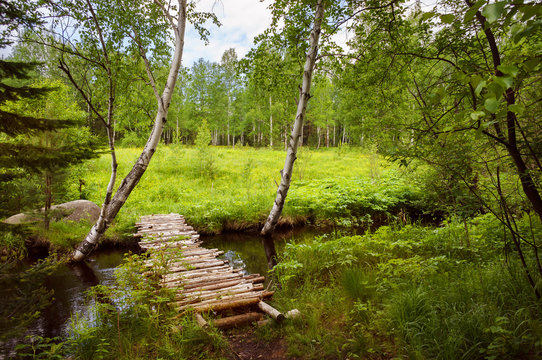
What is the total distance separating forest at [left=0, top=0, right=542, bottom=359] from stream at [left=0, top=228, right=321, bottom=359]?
0.05 m

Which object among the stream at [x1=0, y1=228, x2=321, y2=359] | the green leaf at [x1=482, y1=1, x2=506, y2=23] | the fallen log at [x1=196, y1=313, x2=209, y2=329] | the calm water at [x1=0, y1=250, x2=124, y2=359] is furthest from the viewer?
the stream at [x1=0, y1=228, x2=321, y2=359]

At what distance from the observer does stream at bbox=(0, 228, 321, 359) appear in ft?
15.5

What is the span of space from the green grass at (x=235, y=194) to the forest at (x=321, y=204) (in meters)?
0.11

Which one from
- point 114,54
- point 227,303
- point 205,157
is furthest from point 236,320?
point 205,157

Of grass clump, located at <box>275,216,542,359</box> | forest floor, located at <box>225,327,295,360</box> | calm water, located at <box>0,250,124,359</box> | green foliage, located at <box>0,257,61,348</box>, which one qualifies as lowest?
calm water, located at <box>0,250,124,359</box>

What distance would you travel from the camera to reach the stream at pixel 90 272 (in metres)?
4.71

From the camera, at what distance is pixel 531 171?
8.11ft

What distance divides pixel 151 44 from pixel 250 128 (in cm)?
3381

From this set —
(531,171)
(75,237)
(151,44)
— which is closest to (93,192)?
(75,237)

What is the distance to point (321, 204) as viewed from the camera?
35.3 feet

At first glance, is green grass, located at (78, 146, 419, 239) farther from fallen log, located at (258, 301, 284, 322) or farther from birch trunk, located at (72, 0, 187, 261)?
fallen log, located at (258, 301, 284, 322)

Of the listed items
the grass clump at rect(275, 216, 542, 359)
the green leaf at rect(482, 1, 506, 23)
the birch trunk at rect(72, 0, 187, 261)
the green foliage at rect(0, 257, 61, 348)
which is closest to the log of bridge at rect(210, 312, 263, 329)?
the grass clump at rect(275, 216, 542, 359)

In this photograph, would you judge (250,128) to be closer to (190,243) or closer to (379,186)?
(379,186)

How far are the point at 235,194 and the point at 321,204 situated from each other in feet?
14.3
